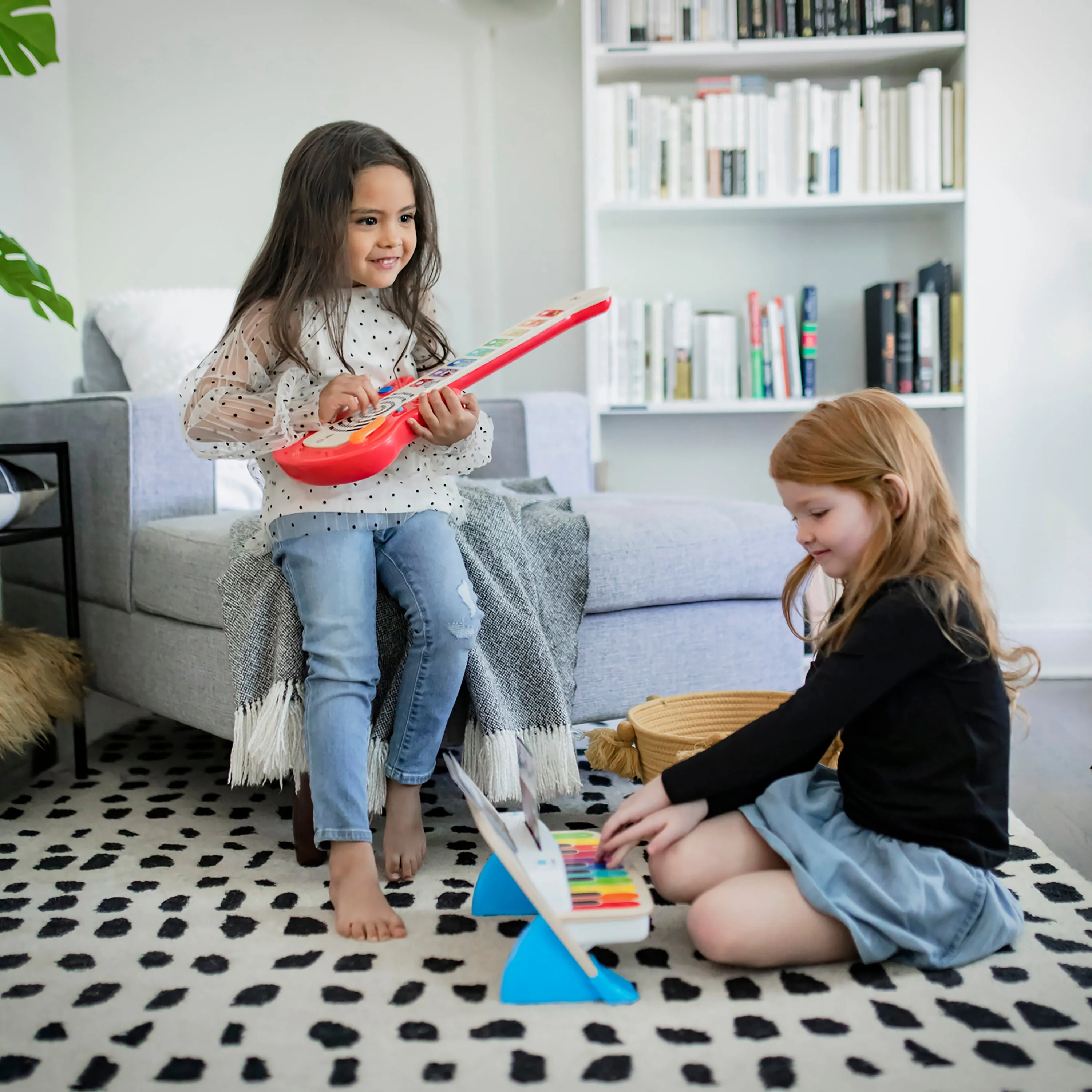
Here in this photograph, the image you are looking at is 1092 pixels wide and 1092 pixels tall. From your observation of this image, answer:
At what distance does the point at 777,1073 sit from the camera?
2.67ft

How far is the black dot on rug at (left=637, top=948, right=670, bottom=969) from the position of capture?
1.00 meters

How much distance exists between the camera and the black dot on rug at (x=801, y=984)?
0.95m

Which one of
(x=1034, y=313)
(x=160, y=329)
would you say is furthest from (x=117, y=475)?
(x=1034, y=313)

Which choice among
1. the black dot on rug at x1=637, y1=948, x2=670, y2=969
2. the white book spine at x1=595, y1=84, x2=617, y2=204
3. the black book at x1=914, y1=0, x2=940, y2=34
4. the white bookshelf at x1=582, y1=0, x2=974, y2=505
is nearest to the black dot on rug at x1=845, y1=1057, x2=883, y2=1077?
the black dot on rug at x1=637, y1=948, x2=670, y2=969

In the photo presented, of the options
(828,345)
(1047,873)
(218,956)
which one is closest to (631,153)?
(828,345)

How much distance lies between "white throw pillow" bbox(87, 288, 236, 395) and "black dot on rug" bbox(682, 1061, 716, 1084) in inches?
55.9

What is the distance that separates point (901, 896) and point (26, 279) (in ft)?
4.37

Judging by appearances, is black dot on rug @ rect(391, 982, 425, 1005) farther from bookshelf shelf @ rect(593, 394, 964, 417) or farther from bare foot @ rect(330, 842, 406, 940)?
bookshelf shelf @ rect(593, 394, 964, 417)

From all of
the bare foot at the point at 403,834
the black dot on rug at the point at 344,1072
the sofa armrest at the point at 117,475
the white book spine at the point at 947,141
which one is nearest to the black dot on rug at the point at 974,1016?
the black dot on rug at the point at 344,1072

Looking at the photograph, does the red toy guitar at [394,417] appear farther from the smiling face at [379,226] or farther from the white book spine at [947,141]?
the white book spine at [947,141]

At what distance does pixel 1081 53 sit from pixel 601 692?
1742 mm

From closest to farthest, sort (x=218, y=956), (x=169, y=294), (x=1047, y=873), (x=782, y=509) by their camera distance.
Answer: (x=218, y=956)
(x=1047, y=873)
(x=782, y=509)
(x=169, y=294)

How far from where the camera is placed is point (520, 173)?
254 cm

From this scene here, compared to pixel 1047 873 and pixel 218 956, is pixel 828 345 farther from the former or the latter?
pixel 218 956
